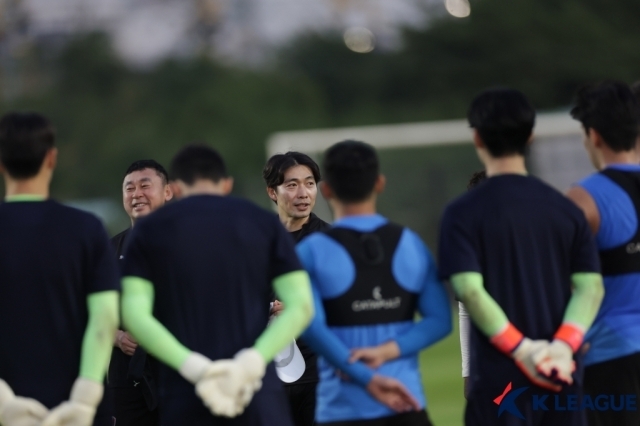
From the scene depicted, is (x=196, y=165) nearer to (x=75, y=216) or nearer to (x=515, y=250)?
(x=75, y=216)

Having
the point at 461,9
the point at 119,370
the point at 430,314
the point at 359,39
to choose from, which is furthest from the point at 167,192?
the point at 359,39

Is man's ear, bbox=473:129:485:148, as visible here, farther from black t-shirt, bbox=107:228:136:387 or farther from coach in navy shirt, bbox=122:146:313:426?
black t-shirt, bbox=107:228:136:387

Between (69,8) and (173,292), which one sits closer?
(173,292)

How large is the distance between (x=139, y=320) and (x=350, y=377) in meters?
0.94

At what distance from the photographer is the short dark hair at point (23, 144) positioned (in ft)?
17.1

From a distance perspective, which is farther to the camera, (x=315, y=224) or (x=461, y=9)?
(x=461, y=9)

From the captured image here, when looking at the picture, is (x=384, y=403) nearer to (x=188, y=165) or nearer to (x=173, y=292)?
(x=173, y=292)

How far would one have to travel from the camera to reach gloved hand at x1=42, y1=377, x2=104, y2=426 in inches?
199

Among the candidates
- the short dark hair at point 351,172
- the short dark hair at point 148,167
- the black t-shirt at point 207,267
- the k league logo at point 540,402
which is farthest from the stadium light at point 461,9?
the black t-shirt at point 207,267

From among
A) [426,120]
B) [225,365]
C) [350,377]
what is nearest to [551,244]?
[350,377]

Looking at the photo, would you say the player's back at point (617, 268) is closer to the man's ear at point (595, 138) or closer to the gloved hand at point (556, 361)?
the man's ear at point (595, 138)

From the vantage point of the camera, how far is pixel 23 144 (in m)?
5.20

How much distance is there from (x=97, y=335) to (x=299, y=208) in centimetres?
281

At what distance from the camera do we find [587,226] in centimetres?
535
